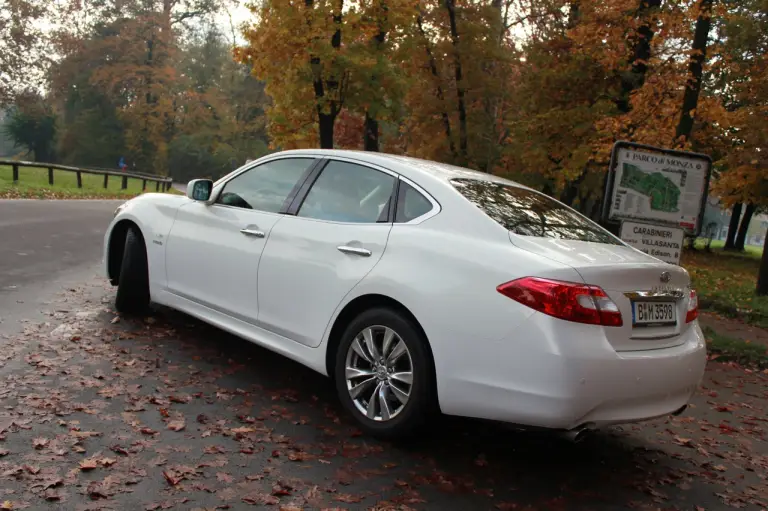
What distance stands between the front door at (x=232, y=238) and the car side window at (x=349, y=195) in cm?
25

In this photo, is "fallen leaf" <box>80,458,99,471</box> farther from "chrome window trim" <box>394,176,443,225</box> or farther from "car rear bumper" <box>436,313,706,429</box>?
"chrome window trim" <box>394,176,443,225</box>

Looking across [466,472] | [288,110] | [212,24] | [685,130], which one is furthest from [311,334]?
[212,24]

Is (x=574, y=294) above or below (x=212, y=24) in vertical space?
below

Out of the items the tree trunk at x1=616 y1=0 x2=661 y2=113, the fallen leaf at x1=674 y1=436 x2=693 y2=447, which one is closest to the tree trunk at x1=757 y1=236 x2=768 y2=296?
the tree trunk at x1=616 y1=0 x2=661 y2=113

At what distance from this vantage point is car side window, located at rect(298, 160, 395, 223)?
4.61m

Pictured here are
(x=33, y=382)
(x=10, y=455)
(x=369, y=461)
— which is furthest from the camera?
(x=33, y=382)

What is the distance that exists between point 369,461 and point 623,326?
1.56 meters

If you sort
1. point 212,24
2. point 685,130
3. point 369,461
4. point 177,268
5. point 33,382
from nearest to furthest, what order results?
point 369,461 → point 33,382 → point 177,268 → point 685,130 → point 212,24

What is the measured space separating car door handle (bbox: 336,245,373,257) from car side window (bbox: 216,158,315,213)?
34.0 inches

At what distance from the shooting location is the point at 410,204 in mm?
4453

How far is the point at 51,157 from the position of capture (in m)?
57.5

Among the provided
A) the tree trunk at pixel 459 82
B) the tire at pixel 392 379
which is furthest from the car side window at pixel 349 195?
the tree trunk at pixel 459 82

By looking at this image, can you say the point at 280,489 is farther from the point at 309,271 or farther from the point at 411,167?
the point at 411,167

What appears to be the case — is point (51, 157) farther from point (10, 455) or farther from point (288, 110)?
point (10, 455)
